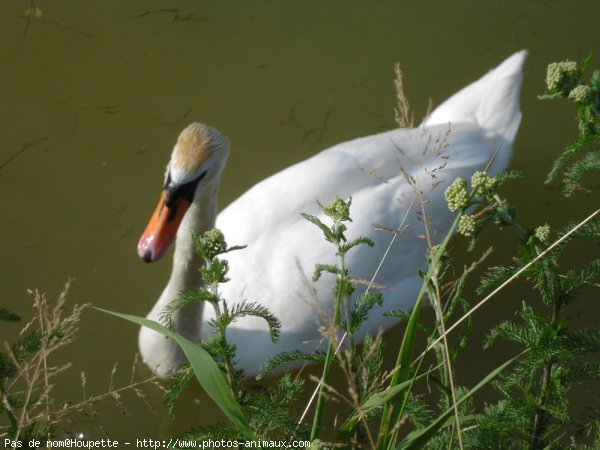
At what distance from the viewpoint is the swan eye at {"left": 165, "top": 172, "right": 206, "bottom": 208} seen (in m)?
3.04

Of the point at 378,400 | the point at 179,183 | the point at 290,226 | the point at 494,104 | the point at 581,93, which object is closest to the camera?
the point at 581,93

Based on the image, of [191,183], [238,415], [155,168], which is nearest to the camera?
[238,415]

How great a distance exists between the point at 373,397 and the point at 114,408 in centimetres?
200

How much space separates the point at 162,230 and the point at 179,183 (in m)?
0.19

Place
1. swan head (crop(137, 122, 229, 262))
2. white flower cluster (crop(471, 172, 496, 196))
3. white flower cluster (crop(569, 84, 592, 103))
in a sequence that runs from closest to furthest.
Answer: white flower cluster (crop(569, 84, 592, 103)) < white flower cluster (crop(471, 172, 496, 196)) < swan head (crop(137, 122, 229, 262))

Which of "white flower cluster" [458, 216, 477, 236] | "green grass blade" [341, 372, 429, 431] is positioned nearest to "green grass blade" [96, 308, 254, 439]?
"green grass blade" [341, 372, 429, 431]

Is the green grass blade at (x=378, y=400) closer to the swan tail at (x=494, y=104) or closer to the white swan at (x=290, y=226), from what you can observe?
the white swan at (x=290, y=226)

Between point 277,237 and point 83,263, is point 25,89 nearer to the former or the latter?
point 83,263

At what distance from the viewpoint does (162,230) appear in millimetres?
3061

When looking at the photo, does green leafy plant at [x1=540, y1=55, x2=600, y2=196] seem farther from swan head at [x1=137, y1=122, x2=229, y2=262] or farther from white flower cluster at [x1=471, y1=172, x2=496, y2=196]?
swan head at [x1=137, y1=122, x2=229, y2=262]

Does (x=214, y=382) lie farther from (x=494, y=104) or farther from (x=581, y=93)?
(x=494, y=104)

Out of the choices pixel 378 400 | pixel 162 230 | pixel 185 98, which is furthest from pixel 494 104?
pixel 378 400

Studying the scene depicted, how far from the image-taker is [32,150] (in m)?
4.38

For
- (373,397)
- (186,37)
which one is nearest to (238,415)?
(373,397)
